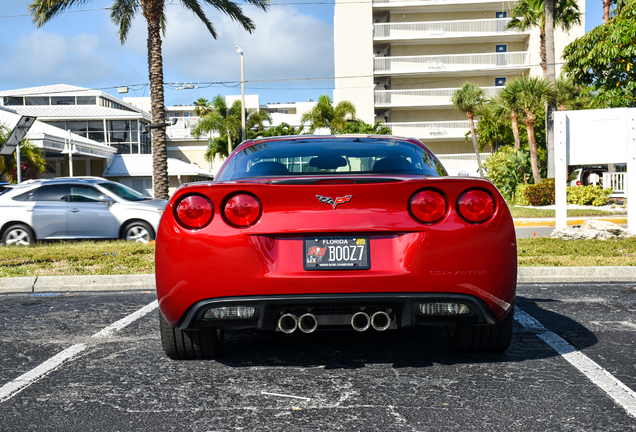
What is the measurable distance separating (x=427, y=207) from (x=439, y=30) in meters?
47.2

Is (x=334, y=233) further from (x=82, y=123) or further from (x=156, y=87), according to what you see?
(x=82, y=123)

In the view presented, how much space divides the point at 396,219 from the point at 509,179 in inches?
1103

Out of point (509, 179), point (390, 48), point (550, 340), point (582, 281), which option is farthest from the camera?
point (390, 48)

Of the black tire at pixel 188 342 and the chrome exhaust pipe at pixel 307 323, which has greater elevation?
the chrome exhaust pipe at pixel 307 323

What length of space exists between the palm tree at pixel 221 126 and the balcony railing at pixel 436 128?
1412 centimetres

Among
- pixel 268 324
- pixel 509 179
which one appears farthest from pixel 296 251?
pixel 509 179

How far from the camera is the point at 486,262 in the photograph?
11.3 feet

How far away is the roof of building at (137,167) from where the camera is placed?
40562mm

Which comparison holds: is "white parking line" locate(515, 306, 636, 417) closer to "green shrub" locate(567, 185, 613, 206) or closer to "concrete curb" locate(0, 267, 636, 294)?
"concrete curb" locate(0, 267, 636, 294)

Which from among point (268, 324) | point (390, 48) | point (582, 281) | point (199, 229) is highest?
point (390, 48)

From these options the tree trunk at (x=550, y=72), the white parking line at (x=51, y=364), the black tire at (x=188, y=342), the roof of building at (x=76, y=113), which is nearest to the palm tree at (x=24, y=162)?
the roof of building at (x=76, y=113)


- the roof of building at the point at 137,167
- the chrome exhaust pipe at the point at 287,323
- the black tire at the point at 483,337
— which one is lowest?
the black tire at the point at 483,337

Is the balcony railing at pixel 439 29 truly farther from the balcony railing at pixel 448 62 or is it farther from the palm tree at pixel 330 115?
the palm tree at pixel 330 115

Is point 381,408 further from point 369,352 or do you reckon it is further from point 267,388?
point 369,352
